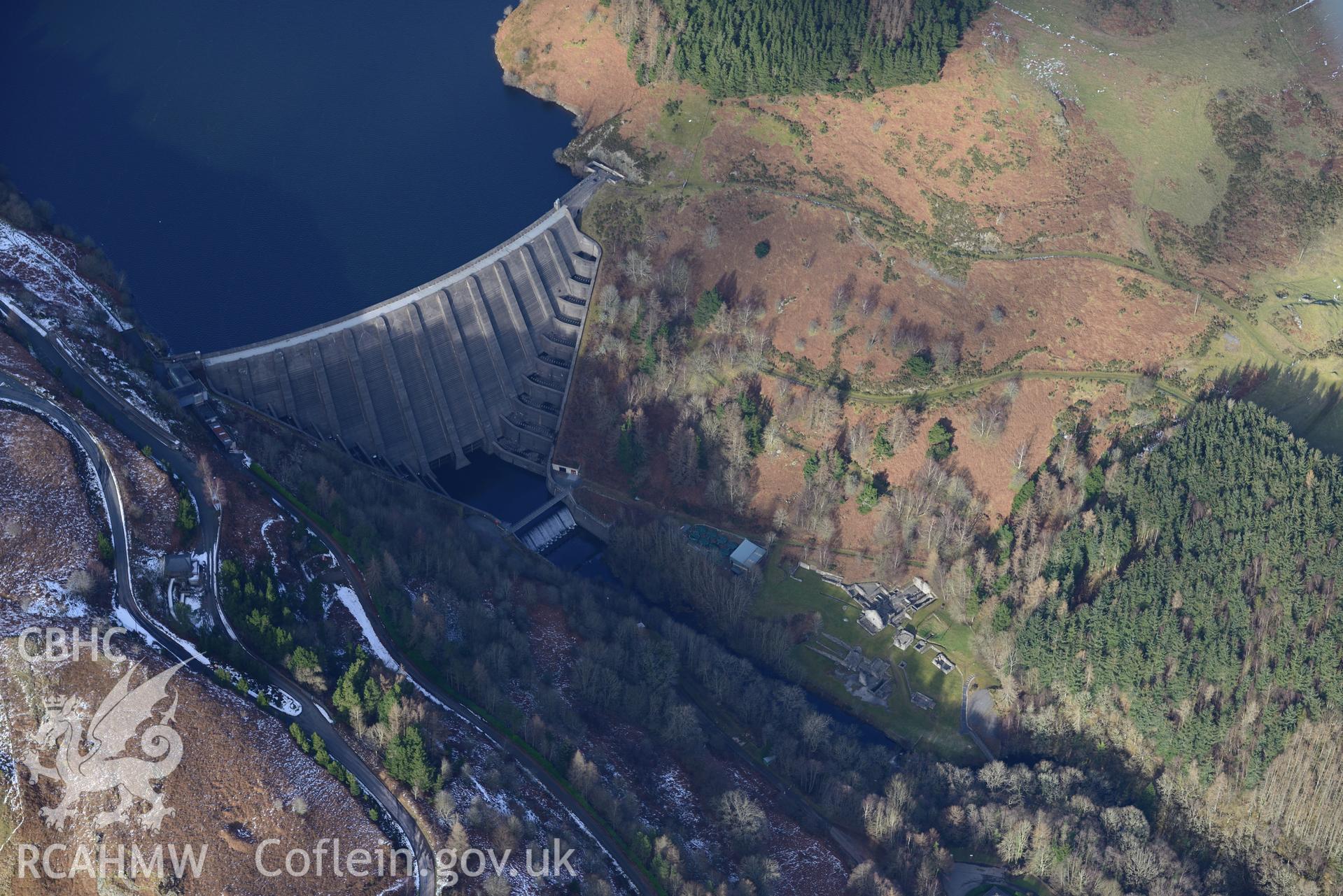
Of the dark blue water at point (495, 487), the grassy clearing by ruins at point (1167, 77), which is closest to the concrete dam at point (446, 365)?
the dark blue water at point (495, 487)

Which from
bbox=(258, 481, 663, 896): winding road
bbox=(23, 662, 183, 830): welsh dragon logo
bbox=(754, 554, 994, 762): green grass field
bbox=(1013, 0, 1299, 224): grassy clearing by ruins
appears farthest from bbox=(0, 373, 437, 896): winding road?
bbox=(1013, 0, 1299, 224): grassy clearing by ruins

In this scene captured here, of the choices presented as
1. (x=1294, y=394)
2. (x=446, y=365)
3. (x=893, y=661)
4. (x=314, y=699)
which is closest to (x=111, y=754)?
(x=314, y=699)

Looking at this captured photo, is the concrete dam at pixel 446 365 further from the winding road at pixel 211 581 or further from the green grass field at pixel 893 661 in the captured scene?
the green grass field at pixel 893 661

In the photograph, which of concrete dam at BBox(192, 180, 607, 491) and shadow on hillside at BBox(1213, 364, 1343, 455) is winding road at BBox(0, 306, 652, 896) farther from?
shadow on hillside at BBox(1213, 364, 1343, 455)

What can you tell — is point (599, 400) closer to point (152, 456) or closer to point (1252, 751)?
point (152, 456)

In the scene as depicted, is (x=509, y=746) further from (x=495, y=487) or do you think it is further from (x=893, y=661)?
(x=893, y=661)
